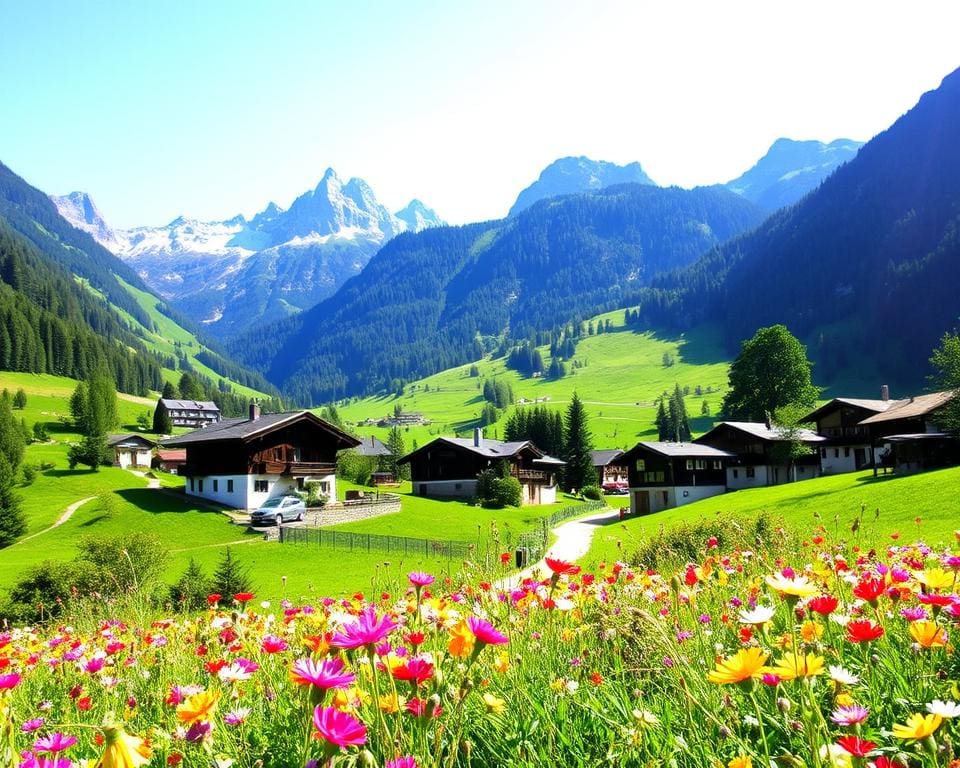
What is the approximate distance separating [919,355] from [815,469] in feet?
439

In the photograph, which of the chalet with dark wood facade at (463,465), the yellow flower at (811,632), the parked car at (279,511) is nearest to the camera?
the yellow flower at (811,632)

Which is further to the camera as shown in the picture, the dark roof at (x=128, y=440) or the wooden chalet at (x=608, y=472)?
the wooden chalet at (x=608, y=472)

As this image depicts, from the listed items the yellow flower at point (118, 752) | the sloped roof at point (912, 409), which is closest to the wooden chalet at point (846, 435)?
the sloped roof at point (912, 409)

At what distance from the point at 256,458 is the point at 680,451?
39496 millimetres

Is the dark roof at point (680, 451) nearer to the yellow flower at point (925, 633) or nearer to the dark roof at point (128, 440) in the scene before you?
the yellow flower at point (925, 633)

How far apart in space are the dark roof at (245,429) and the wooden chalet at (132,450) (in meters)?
41.8

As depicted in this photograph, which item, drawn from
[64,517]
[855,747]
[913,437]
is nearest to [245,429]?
[64,517]

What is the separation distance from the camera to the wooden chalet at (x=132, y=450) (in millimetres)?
94688

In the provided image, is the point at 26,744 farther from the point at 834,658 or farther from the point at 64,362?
the point at 64,362

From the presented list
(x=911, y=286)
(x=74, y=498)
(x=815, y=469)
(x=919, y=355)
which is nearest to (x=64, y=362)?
(x=74, y=498)

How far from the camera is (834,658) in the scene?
398cm

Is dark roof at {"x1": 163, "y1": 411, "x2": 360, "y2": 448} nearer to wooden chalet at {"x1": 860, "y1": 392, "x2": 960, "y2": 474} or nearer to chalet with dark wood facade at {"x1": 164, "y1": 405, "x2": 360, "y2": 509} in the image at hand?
chalet with dark wood facade at {"x1": 164, "y1": 405, "x2": 360, "y2": 509}

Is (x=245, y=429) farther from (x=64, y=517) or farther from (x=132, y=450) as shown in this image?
(x=132, y=450)

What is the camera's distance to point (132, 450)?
97.4 m
